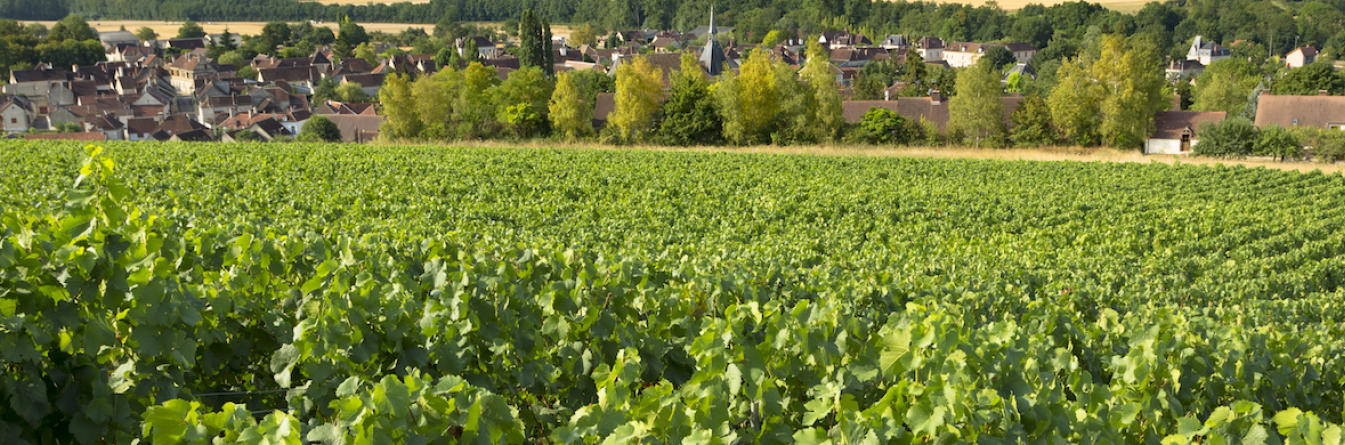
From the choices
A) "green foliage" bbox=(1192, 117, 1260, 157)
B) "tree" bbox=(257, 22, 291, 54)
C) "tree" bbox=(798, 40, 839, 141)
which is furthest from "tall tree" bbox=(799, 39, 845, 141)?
"tree" bbox=(257, 22, 291, 54)

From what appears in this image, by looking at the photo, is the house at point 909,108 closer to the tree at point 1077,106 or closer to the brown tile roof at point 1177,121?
the brown tile roof at point 1177,121

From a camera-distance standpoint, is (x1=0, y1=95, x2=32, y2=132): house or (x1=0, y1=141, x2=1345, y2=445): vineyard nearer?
(x1=0, y1=141, x2=1345, y2=445): vineyard

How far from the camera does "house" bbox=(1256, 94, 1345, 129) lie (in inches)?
2208

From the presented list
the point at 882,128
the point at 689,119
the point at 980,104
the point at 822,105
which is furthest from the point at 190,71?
the point at 980,104

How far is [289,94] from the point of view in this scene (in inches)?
4040

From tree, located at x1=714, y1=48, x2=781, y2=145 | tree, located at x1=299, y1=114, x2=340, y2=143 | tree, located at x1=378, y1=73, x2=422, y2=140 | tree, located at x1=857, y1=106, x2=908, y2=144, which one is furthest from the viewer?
tree, located at x1=299, y1=114, x2=340, y2=143

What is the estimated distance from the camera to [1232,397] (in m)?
5.49

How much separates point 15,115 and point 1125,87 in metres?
106

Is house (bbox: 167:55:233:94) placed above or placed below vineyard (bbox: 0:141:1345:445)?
above

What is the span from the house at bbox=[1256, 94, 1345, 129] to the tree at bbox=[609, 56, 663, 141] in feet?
140

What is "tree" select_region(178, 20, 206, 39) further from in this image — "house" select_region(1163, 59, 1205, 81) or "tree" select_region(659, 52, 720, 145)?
"house" select_region(1163, 59, 1205, 81)

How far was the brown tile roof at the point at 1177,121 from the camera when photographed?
5128 centimetres

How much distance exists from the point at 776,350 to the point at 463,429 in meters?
1.89

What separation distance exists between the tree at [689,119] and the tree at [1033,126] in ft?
56.2
